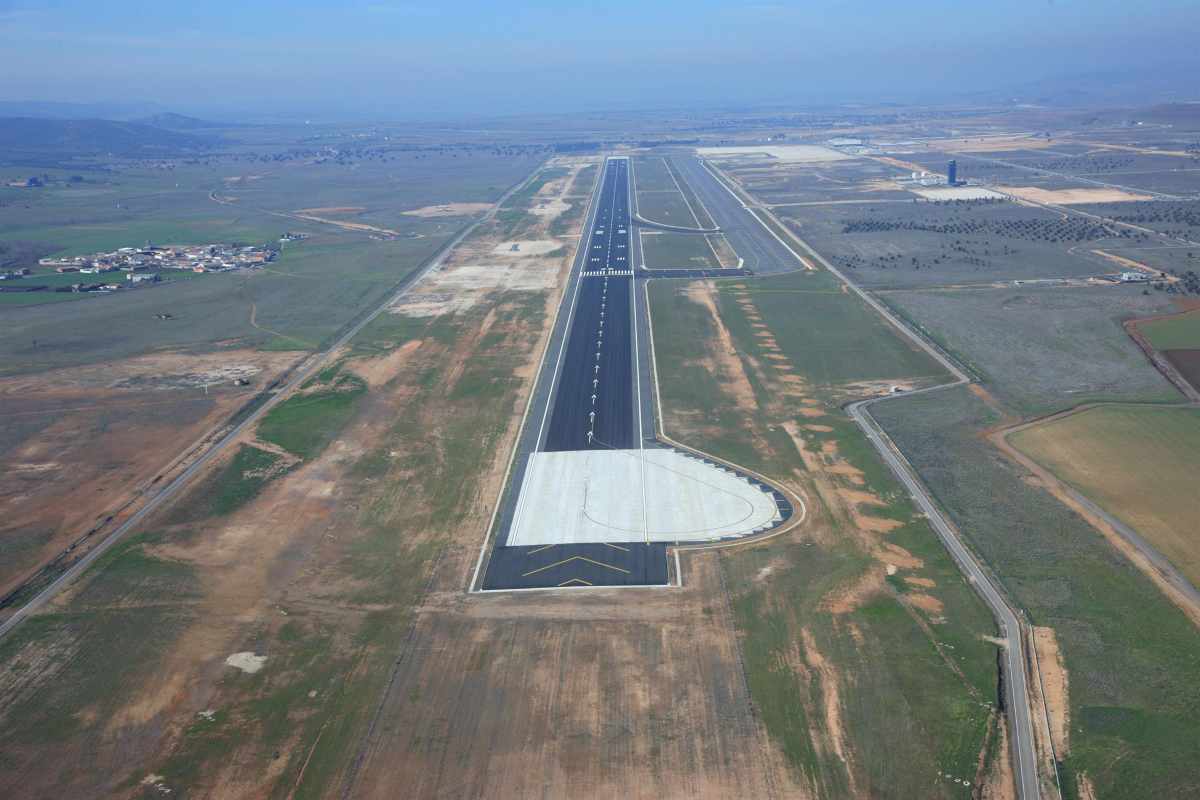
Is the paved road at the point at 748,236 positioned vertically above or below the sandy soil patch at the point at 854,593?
above

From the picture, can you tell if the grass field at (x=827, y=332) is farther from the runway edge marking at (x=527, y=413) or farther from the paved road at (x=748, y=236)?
the runway edge marking at (x=527, y=413)

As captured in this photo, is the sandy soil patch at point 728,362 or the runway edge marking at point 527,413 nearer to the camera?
the runway edge marking at point 527,413

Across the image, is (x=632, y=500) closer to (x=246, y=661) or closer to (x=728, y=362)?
(x=246, y=661)

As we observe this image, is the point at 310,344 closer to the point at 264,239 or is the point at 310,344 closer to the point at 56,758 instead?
the point at 56,758

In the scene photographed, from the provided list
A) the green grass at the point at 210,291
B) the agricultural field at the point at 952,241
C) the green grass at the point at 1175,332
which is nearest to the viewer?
the green grass at the point at 1175,332

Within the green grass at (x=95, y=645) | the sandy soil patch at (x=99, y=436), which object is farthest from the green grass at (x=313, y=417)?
the green grass at (x=95, y=645)

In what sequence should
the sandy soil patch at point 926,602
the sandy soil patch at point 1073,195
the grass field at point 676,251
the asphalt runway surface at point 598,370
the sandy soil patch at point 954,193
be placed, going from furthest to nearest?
1. the sandy soil patch at point 954,193
2. the sandy soil patch at point 1073,195
3. the grass field at point 676,251
4. the asphalt runway surface at point 598,370
5. the sandy soil patch at point 926,602
